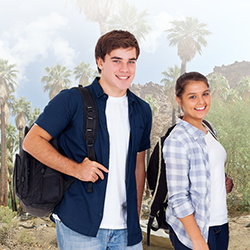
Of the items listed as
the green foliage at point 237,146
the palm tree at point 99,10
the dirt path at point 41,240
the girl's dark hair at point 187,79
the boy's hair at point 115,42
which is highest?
the palm tree at point 99,10

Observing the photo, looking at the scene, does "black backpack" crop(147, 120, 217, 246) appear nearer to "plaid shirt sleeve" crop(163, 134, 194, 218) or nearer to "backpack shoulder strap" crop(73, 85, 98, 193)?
"plaid shirt sleeve" crop(163, 134, 194, 218)

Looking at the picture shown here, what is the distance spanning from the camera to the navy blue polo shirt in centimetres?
148

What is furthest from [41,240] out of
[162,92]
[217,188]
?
[162,92]

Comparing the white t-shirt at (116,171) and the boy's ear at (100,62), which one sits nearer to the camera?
the white t-shirt at (116,171)

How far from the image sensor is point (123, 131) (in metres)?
1.63

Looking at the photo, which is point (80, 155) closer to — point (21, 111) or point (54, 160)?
point (54, 160)

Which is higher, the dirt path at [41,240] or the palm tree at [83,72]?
the palm tree at [83,72]

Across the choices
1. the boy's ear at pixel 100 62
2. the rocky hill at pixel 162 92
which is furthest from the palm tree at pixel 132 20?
the boy's ear at pixel 100 62

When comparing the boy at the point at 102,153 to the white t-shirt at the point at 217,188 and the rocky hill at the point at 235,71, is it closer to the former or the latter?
the white t-shirt at the point at 217,188

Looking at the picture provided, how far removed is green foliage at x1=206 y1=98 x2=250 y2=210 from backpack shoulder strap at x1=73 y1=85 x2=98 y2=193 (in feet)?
29.9

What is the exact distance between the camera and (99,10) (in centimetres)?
2141

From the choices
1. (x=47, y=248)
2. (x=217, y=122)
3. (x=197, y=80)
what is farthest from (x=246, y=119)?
(x=197, y=80)

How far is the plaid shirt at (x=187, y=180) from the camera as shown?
4.80ft

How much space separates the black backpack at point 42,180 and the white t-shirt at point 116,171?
0.12 metres
